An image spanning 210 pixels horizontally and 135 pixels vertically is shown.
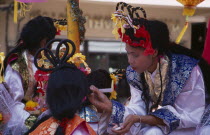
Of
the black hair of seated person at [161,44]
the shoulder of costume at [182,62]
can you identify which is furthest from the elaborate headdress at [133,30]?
the shoulder of costume at [182,62]

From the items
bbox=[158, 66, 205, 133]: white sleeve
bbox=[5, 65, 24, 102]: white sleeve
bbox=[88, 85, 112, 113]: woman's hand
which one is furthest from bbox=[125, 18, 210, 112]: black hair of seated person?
bbox=[5, 65, 24, 102]: white sleeve

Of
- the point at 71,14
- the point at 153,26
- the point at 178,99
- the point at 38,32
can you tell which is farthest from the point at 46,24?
the point at 178,99

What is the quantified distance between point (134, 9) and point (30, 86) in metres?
1.14

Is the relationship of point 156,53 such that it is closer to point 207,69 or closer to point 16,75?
point 207,69

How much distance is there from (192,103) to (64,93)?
3.87 feet

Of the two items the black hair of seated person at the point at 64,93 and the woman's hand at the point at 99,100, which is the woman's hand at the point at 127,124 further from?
the black hair of seated person at the point at 64,93

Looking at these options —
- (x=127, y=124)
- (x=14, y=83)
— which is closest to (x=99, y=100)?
(x=127, y=124)

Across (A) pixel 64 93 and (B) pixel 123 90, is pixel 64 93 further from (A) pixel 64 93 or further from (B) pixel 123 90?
(B) pixel 123 90

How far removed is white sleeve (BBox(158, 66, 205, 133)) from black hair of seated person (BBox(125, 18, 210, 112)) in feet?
0.36

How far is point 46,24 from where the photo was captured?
3498mm

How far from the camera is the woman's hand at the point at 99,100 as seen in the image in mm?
2701

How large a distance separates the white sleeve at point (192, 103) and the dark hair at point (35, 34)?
1204 millimetres

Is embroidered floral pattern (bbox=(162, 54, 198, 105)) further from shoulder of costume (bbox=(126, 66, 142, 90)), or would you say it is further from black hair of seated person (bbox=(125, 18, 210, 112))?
shoulder of costume (bbox=(126, 66, 142, 90))

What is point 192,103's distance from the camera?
2.98 meters
